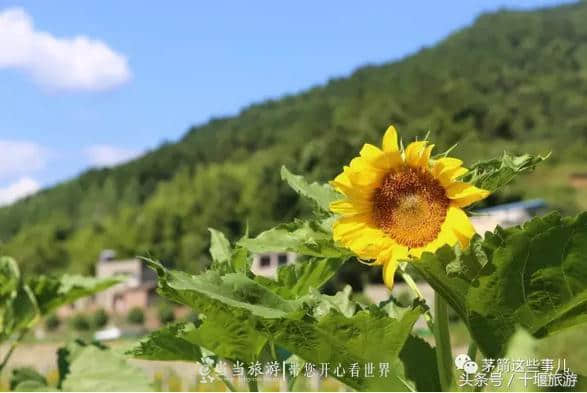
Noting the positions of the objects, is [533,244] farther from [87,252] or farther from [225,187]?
[87,252]

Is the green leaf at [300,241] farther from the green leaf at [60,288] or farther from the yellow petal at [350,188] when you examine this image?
the green leaf at [60,288]

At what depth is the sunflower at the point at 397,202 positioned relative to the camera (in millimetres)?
984

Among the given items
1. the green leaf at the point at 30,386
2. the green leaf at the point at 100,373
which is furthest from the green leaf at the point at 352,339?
A: the green leaf at the point at 30,386

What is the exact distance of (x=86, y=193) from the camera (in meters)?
78.8

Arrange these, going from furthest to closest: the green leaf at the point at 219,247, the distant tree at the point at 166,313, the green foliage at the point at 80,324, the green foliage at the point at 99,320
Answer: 1. the green foliage at the point at 80,324
2. the green foliage at the point at 99,320
3. the distant tree at the point at 166,313
4. the green leaf at the point at 219,247

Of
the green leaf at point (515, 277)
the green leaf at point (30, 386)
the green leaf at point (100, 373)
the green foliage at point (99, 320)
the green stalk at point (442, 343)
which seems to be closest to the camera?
the green leaf at point (515, 277)

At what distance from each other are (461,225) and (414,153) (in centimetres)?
10

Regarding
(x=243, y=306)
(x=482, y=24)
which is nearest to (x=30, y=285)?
(x=243, y=306)

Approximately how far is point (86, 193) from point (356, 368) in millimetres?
80055

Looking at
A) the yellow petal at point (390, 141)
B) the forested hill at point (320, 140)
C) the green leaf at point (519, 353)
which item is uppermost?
the forested hill at point (320, 140)

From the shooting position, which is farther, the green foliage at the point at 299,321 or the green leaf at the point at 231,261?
the green leaf at the point at 231,261

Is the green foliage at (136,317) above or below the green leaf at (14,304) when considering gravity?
above

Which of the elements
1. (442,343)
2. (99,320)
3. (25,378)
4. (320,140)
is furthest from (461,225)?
(320,140)

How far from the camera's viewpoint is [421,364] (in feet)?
3.79
